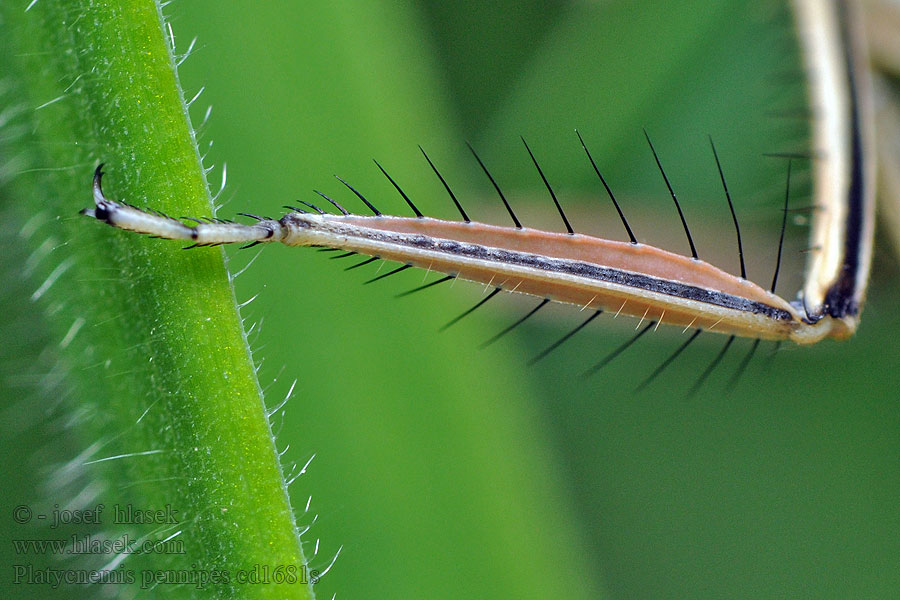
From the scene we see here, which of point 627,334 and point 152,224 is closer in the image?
point 152,224

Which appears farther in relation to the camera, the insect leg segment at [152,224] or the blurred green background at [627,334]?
the blurred green background at [627,334]

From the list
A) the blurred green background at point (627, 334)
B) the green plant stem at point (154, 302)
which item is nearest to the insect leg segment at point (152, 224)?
the green plant stem at point (154, 302)

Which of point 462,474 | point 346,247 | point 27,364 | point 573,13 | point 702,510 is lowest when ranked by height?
point 702,510

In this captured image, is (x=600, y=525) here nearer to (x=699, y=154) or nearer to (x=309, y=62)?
(x=699, y=154)

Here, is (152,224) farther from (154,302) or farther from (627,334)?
(627,334)

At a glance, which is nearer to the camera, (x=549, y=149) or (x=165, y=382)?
(x=165, y=382)

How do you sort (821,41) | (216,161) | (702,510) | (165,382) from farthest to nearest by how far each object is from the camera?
(702,510), (821,41), (216,161), (165,382)

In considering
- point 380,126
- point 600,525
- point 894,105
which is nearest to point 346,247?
point 380,126


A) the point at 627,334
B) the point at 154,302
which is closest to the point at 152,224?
the point at 154,302

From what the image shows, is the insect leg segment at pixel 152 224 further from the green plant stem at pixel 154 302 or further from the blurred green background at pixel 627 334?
the blurred green background at pixel 627 334
